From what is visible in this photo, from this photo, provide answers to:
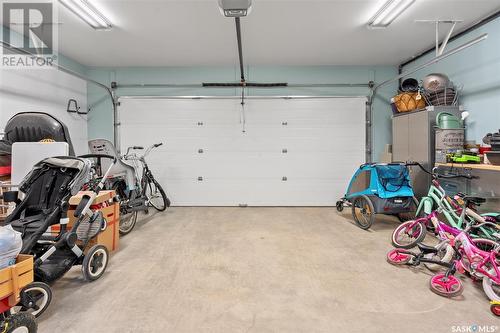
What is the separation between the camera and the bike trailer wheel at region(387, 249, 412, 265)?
2.60m

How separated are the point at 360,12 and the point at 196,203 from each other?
4.31 m

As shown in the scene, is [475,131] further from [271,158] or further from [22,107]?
[22,107]

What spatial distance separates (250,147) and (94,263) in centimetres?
366

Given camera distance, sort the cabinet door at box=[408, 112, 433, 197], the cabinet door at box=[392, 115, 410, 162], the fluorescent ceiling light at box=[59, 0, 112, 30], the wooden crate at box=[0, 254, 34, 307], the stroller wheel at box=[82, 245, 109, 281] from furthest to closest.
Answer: the cabinet door at box=[392, 115, 410, 162]
the cabinet door at box=[408, 112, 433, 197]
the fluorescent ceiling light at box=[59, 0, 112, 30]
the stroller wheel at box=[82, 245, 109, 281]
the wooden crate at box=[0, 254, 34, 307]

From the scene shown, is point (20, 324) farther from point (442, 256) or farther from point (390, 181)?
point (390, 181)

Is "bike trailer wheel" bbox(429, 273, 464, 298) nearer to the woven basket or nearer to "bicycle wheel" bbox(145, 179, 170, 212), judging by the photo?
the woven basket

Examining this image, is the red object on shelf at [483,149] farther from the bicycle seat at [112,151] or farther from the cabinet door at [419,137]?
the bicycle seat at [112,151]

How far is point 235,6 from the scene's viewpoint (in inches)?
95.9

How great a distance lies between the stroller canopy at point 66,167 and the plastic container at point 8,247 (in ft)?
2.22

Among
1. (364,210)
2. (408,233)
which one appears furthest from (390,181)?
(408,233)

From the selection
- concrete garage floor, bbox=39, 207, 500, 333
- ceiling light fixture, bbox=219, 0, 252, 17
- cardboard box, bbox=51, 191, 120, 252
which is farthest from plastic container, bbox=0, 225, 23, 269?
ceiling light fixture, bbox=219, 0, 252, 17

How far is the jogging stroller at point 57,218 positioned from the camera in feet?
6.55

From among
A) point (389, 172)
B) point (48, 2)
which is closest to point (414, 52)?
point (389, 172)

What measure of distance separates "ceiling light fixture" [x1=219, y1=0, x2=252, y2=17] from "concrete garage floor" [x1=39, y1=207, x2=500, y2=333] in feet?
8.28
